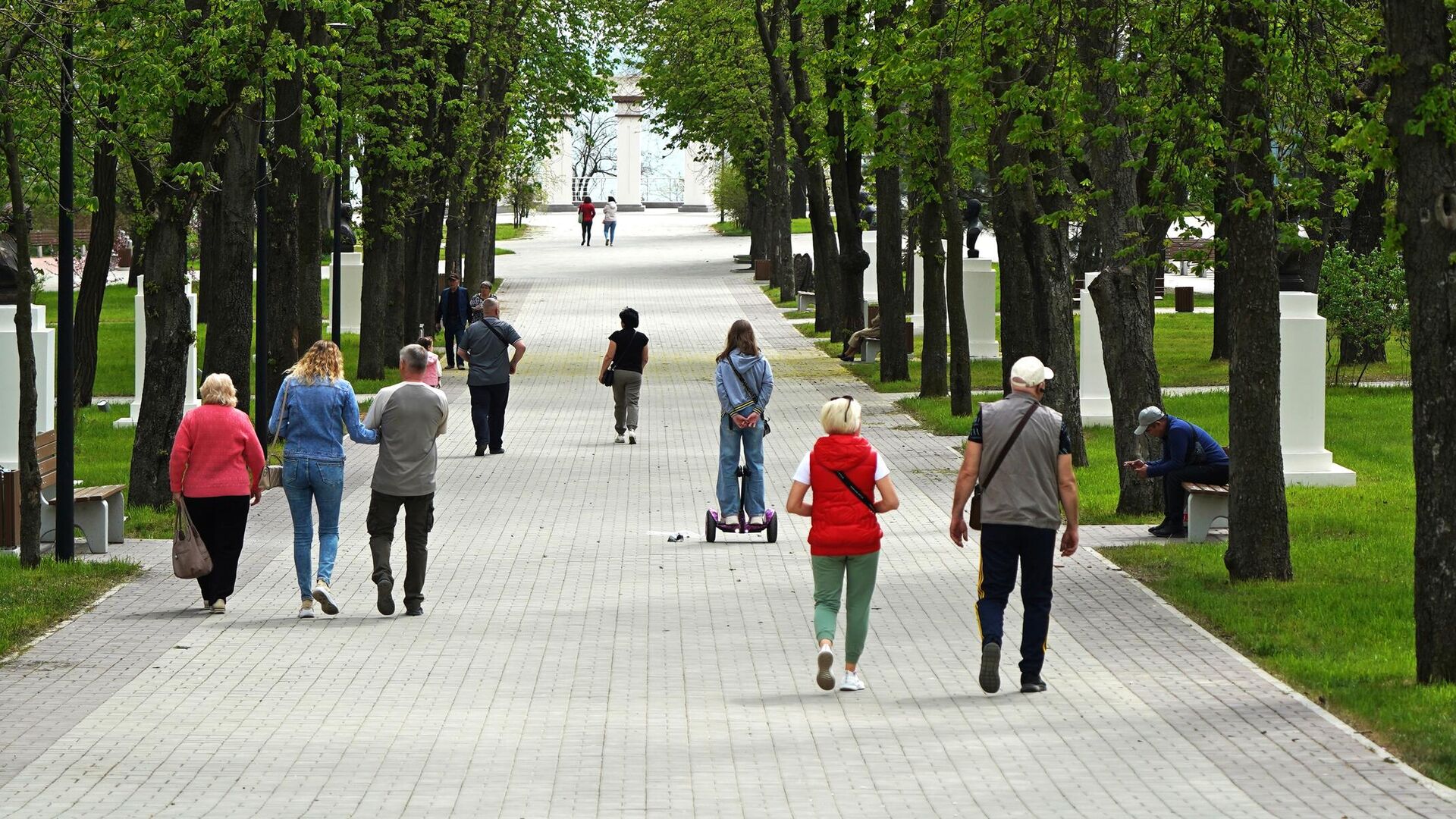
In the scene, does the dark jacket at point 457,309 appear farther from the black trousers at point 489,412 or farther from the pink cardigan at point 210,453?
the pink cardigan at point 210,453

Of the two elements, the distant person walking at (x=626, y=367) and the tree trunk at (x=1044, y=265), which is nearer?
the tree trunk at (x=1044, y=265)

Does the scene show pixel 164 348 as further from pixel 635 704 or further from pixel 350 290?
pixel 350 290

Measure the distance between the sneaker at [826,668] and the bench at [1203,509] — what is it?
6102 mm

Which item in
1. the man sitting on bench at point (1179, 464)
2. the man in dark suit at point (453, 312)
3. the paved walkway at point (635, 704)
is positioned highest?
the man in dark suit at point (453, 312)

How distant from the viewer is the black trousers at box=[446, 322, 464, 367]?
113 ft

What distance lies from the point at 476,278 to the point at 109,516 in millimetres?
29897

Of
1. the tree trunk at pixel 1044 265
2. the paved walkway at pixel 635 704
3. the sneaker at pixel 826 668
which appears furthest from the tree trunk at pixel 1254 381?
the tree trunk at pixel 1044 265

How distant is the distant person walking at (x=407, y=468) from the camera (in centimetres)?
1177

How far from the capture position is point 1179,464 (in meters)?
15.0

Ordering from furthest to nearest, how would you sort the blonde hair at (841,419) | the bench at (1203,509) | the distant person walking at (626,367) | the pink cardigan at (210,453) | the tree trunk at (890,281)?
the tree trunk at (890,281), the distant person walking at (626,367), the bench at (1203,509), the pink cardigan at (210,453), the blonde hair at (841,419)

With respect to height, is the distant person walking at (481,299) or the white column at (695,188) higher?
the white column at (695,188)

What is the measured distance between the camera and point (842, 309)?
3806 cm

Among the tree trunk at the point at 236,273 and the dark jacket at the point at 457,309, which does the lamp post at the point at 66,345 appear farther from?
the dark jacket at the point at 457,309

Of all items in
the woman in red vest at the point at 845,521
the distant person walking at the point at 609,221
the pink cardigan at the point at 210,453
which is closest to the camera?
the woman in red vest at the point at 845,521
